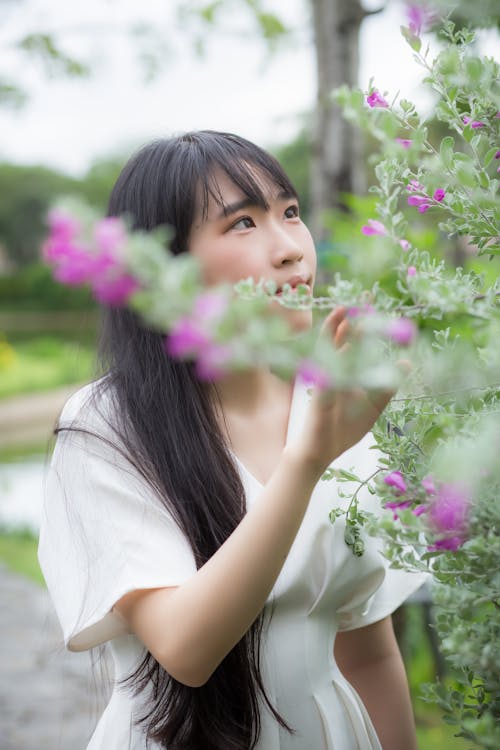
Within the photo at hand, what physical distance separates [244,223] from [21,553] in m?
6.59

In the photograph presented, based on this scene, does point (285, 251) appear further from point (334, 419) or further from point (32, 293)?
point (32, 293)

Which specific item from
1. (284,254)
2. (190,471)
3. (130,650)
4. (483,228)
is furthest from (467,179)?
(130,650)

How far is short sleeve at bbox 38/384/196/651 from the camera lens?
127 cm

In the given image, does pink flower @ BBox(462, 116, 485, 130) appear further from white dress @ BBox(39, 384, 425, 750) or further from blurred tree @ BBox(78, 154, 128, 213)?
blurred tree @ BBox(78, 154, 128, 213)

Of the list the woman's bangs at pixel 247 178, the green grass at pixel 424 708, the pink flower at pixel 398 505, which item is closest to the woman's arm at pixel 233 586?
the pink flower at pixel 398 505

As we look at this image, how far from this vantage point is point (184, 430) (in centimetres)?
149

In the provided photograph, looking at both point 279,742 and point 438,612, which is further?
point 279,742

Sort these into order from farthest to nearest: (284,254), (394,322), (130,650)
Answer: (130,650) < (284,254) < (394,322)

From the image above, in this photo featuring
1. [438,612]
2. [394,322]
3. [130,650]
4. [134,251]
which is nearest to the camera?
[134,251]

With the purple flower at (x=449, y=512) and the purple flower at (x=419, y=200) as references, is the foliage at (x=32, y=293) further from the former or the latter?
the purple flower at (x=449, y=512)

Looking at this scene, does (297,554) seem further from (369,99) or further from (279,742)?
(369,99)

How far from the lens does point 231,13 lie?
3.87 m

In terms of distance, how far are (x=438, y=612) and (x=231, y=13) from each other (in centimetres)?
345

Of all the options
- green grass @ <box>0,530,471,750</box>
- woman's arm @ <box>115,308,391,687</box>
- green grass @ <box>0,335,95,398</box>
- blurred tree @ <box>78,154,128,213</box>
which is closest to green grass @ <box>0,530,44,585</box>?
green grass @ <box>0,530,471,750</box>
